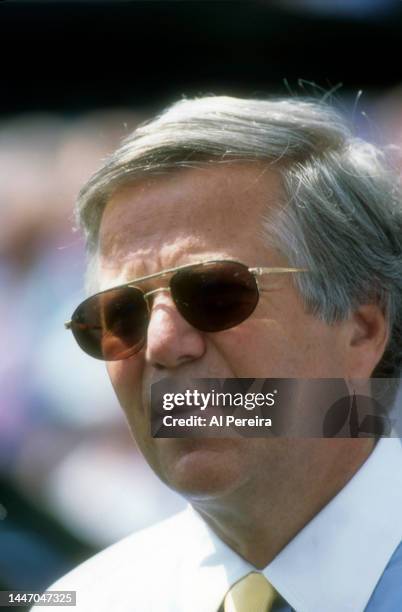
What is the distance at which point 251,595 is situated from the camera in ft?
3.85

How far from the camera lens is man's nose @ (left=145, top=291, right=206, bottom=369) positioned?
1170 mm

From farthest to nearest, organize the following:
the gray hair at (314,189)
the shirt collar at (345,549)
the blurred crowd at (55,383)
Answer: the blurred crowd at (55,383) < the gray hair at (314,189) < the shirt collar at (345,549)

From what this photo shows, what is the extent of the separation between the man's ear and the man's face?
0.02 meters

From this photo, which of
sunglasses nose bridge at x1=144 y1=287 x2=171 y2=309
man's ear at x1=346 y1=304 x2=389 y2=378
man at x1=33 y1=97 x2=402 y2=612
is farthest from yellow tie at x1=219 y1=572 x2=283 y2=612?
sunglasses nose bridge at x1=144 y1=287 x2=171 y2=309

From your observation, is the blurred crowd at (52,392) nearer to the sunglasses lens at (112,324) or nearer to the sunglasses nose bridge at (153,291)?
the sunglasses lens at (112,324)

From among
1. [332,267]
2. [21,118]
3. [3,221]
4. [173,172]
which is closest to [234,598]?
[332,267]

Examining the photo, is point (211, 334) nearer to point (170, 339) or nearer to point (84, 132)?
point (170, 339)

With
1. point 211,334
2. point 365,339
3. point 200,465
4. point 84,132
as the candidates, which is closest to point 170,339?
point 211,334

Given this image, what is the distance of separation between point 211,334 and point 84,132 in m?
0.48

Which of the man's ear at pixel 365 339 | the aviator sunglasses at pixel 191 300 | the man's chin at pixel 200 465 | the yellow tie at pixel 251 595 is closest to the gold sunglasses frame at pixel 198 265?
the aviator sunglasses at pixel 191 300

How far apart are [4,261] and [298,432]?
1.94ft

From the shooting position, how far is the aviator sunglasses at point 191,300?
3.85ft

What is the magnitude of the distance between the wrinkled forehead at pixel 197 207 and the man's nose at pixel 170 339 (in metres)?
0.10

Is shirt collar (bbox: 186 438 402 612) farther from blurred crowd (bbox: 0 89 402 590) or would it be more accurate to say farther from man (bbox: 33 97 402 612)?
blurred crowd (bbox: 0 89 402 590)
